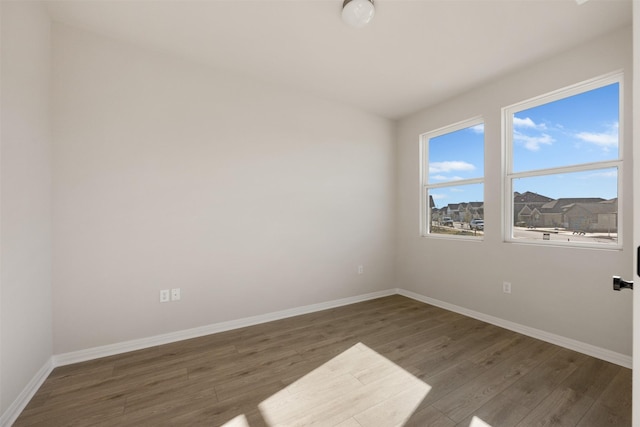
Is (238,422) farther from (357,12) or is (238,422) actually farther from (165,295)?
(357,12)

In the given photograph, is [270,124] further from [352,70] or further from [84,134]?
[84,134]

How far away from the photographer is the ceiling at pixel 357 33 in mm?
2002

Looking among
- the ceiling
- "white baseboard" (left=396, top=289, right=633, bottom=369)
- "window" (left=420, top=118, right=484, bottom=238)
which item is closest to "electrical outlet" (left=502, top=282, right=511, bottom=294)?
"white baseboard" (left=396, top=289, right=633, bottom=369)

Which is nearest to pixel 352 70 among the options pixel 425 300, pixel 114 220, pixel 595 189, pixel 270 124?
pixel 270 124

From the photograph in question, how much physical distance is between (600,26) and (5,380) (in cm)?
480

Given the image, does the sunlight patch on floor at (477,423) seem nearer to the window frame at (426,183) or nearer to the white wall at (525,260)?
the white wall at (525,260)

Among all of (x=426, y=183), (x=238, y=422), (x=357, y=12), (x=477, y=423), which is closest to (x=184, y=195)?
(x=238, y=422)

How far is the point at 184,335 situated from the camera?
262 cm

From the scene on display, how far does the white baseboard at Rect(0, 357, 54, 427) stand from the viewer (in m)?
1.53

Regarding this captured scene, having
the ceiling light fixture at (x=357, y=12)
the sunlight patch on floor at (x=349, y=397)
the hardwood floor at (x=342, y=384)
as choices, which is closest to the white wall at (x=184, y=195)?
the hardwood floor at (x=342, y=384)

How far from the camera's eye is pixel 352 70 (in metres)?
2.87

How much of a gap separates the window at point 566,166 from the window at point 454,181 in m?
0.36

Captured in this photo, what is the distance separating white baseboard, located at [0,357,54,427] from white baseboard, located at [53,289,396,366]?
5.2 inches

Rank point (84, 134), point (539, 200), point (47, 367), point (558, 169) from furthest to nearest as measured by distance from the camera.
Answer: point (539, 200), point (558, 169), point (84, 134), point (47, 367)
